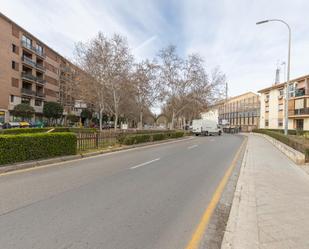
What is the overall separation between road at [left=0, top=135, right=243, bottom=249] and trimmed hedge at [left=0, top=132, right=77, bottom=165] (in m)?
1.22

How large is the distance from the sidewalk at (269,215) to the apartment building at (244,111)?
57.5 metres

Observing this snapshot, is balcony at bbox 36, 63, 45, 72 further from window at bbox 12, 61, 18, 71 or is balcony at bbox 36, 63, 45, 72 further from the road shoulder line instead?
the road shoulder line

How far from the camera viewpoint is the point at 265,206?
16.0 ft

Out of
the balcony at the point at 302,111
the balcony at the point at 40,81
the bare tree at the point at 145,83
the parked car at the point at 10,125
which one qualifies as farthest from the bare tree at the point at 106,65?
the balcony at the point at 302,111

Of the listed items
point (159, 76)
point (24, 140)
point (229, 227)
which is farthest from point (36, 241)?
point (159, 76)

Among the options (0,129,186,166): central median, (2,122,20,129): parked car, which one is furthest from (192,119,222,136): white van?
(2,122,20,129): parked car

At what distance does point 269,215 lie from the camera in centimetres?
438

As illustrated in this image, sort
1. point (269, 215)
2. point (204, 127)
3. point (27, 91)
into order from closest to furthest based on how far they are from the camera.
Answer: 1. point (269, 215)
2. point (204, 127)
3. point (27, 91)

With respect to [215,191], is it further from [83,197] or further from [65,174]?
[65,174]

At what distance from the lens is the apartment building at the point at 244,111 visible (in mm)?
68812

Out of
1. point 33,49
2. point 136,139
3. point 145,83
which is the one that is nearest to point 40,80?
point 33,49

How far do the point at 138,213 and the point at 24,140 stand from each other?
6717 millimetres

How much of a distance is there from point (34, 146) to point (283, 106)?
172 ft

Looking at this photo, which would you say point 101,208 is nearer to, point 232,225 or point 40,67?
point 232,225
